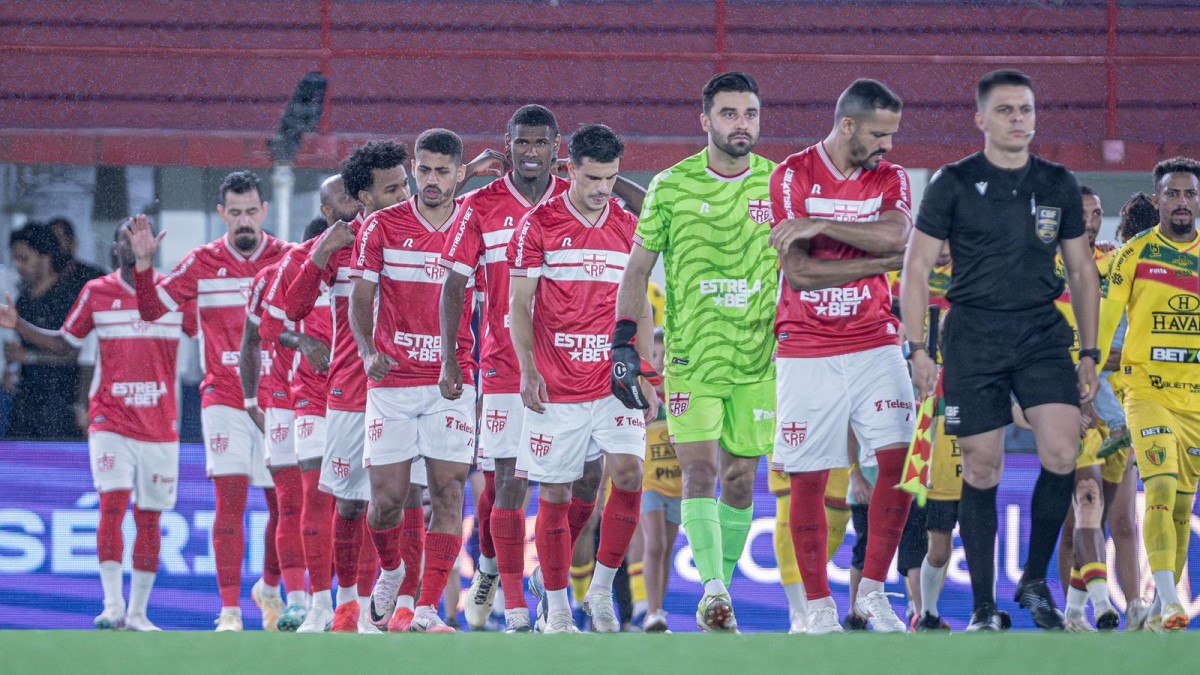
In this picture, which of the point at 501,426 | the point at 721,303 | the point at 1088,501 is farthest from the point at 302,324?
the point at 1088,501

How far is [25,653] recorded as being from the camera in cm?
431

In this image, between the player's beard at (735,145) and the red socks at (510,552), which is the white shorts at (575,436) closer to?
the red socks at (510,552)

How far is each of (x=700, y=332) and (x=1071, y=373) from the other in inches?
56.8

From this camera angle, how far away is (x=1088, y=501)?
779cm

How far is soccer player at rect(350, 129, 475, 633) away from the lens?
22.1ft

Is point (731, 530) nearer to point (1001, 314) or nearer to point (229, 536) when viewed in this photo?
point (1001, 314)

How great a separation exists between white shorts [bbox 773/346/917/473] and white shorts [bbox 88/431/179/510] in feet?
14.1

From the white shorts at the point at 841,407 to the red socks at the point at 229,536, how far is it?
3.63m

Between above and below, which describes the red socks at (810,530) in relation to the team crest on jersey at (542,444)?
below

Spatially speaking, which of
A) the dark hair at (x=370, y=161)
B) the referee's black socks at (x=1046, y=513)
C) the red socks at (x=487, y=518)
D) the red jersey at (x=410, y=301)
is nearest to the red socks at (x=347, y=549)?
the red socks at (x=487, y=518)

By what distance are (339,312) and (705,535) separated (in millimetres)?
2279

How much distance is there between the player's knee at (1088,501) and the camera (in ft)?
25.5

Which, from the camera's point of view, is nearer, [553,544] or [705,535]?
[705,535]

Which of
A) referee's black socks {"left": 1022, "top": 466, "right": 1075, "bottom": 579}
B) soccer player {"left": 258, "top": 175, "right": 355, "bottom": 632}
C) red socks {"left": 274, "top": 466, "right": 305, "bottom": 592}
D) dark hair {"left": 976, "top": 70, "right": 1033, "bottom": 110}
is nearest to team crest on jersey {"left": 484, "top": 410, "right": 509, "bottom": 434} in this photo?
soccer player {"left": 258, "top": 175, "right": 355, "bottom": 632}
